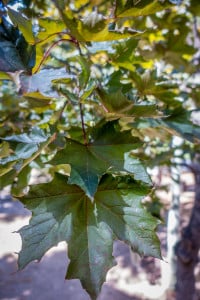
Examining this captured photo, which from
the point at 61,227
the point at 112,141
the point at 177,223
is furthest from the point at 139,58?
the point at 177,223

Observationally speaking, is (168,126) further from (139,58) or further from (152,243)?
(152,243)

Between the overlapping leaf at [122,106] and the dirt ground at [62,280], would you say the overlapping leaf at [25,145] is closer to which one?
the overlapping leaf at [122,106]

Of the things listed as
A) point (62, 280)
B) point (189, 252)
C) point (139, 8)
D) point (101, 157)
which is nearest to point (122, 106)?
point (101, 157)

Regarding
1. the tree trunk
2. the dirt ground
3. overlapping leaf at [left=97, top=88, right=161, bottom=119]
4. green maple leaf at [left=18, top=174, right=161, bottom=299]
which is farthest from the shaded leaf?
the dirt ground

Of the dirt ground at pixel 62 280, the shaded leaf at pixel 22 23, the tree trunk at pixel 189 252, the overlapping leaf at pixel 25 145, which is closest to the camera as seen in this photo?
the shaded leaf at pixel 22 23

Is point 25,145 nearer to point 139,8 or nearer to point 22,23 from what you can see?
point 22,23

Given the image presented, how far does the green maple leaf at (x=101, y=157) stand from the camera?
635 mm

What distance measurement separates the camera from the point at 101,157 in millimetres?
710

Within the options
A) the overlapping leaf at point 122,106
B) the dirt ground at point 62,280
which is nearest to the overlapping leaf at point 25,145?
the overlapping leaf at point 122,106

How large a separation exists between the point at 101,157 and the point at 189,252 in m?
2.04

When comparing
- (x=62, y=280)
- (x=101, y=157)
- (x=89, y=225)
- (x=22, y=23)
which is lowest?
(x=62, y=280)

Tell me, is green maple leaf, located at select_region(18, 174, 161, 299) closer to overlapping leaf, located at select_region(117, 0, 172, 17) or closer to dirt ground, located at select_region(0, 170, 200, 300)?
overlapping leaf, located at select_region(117, 0, 172, 17)

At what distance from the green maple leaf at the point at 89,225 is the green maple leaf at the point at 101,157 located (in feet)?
0.16

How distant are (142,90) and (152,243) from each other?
1.49 ft
